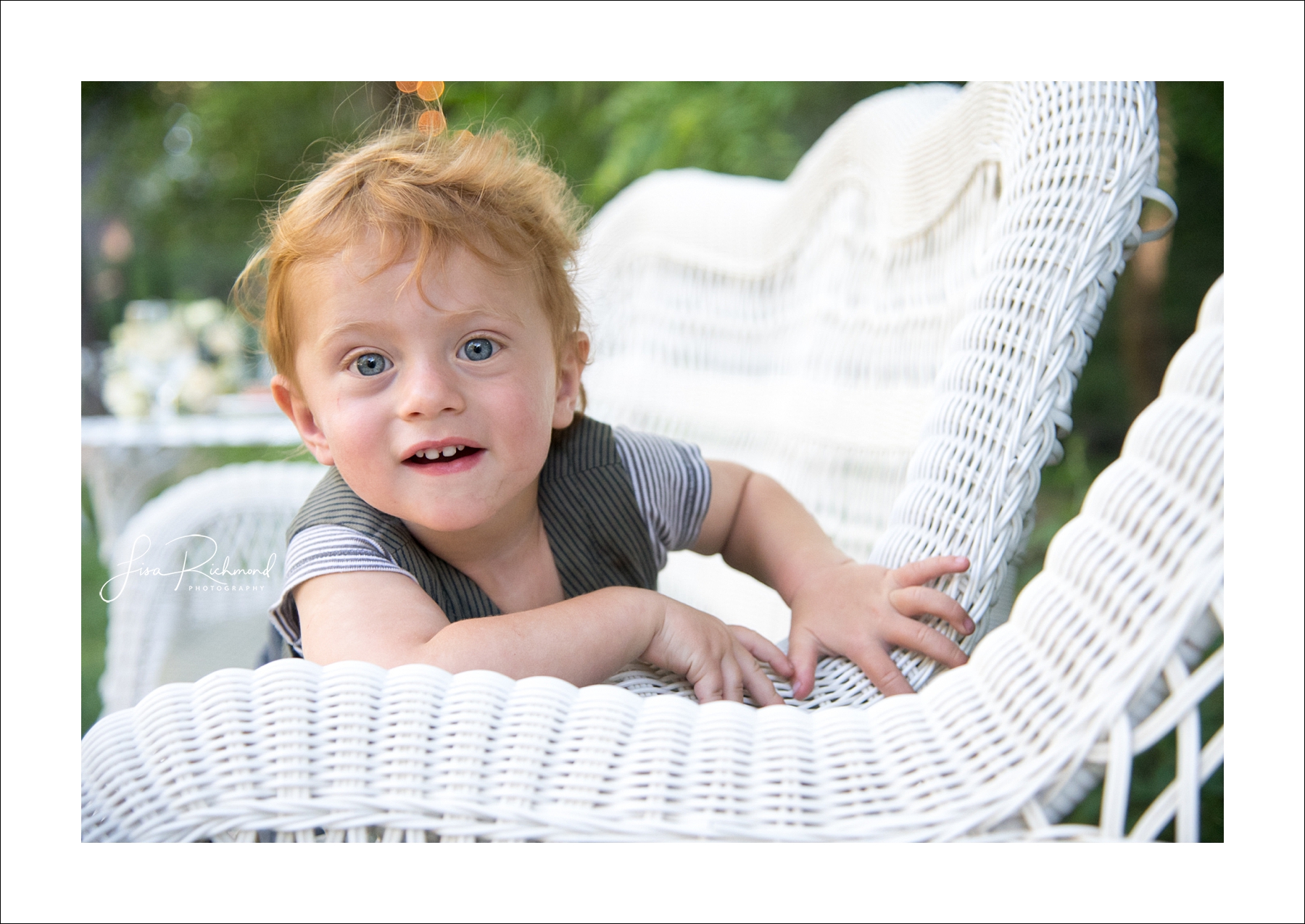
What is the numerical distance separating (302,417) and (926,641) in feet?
2.25

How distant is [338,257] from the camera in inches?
36.8

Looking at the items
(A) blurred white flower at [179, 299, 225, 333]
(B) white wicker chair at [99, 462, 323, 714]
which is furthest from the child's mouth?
(A) blurred white flower at [179, 299, 225, 333]

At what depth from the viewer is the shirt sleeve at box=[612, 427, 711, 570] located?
3.96ft

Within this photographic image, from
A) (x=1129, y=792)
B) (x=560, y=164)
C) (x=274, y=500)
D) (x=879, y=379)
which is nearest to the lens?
(x=1129, y=792)

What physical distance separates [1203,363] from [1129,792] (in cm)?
27

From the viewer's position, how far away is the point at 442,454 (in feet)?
3.07

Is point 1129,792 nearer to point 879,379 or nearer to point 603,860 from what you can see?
point 603,860

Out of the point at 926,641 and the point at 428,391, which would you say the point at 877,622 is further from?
the point at 428,391

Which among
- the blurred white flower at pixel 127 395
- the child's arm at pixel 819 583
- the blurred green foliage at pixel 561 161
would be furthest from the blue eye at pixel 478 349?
the blurred white flower at pixel 127 395

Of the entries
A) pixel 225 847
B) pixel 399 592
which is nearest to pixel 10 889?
pixel 225 847

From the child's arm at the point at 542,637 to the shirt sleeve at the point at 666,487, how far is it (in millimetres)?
293

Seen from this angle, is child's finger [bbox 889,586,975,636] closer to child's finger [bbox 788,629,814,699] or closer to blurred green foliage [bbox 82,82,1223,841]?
child's finger [bbox 788,629,814,699]

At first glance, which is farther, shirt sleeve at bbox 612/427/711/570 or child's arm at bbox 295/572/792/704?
shirt sleeve at bbox 612/427/711/570
